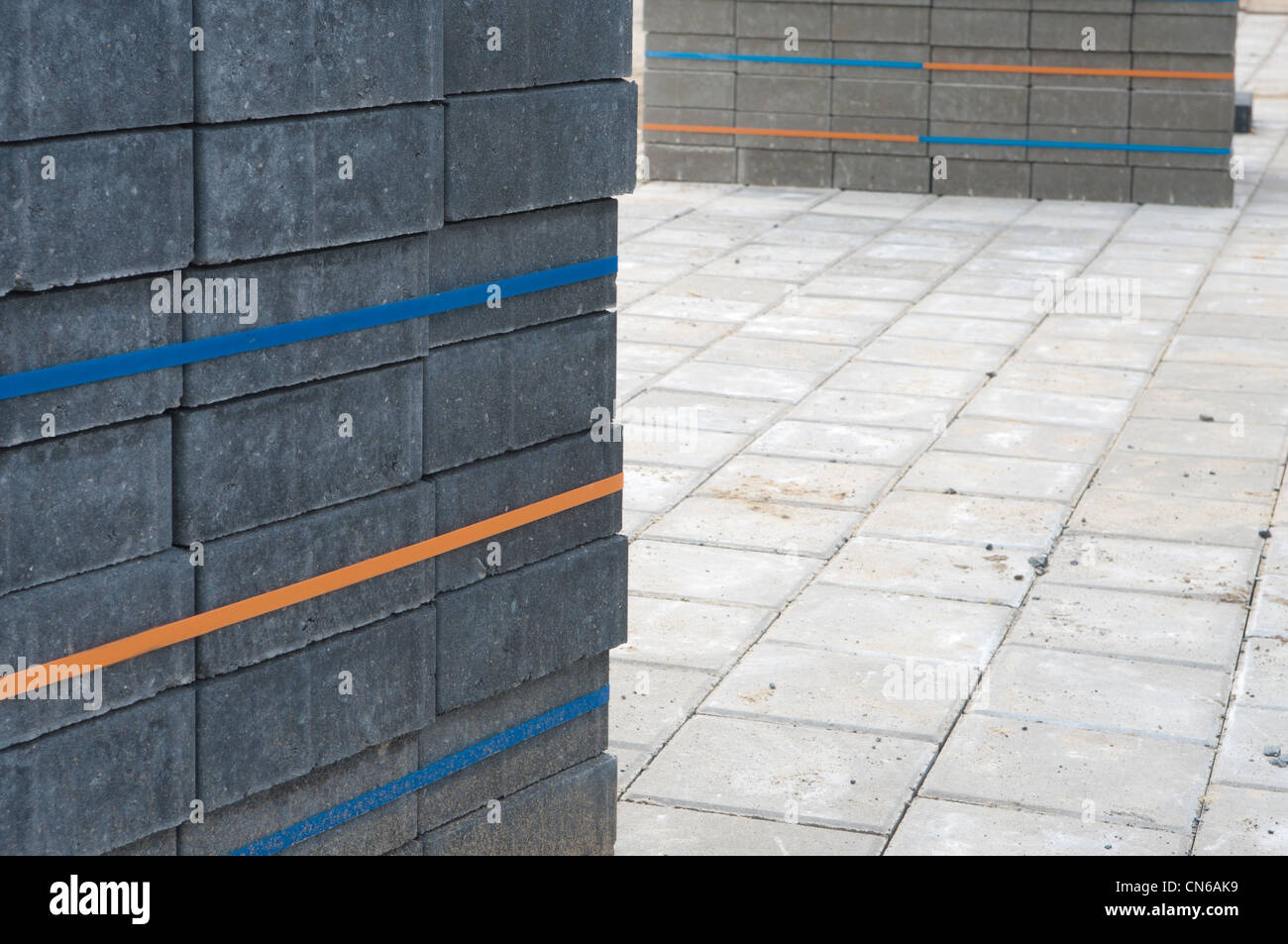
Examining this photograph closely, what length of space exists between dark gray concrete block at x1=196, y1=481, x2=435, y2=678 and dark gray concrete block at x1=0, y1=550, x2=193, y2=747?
0.29ft

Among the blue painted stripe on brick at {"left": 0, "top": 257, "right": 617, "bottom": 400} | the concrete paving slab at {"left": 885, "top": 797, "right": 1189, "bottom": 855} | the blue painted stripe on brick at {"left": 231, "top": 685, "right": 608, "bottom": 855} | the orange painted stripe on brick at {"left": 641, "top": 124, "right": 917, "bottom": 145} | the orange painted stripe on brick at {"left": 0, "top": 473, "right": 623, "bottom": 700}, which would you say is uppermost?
the orange painted stripe on brick at {"left": 641, "top": 124, "right": 917, "bottom": 145}

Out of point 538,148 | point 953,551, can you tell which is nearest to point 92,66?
point 538,148

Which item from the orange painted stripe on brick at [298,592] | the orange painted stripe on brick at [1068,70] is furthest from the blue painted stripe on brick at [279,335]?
the orange painted stripe on brick at [1068,70]

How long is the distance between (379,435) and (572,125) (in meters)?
1.05

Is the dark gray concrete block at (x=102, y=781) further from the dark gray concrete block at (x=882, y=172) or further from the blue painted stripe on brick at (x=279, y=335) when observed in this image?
the dark gray concrete block at (x=882, y=172)

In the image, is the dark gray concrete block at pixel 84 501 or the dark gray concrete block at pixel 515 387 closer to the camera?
the dark gray concrete block at pixel 84 501

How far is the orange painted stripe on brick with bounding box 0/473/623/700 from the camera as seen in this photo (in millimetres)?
3861

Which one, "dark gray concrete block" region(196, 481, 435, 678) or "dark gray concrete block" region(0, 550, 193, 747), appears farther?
"dark gray concrete block" region(196, 481, 435, 678)

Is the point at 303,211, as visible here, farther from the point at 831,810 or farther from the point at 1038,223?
the point at 1038,223

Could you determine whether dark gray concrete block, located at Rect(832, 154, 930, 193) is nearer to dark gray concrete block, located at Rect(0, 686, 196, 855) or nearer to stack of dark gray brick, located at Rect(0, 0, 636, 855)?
stack of dark gray brick, located at Rect(0, 0, 636, 855)

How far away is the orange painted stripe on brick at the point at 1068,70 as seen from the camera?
56.9 ft

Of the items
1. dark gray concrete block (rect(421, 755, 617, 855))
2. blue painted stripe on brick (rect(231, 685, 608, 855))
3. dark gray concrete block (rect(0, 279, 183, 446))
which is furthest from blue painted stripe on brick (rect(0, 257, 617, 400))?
dark gray concrete block (rect(421, 755, 617, 855))
